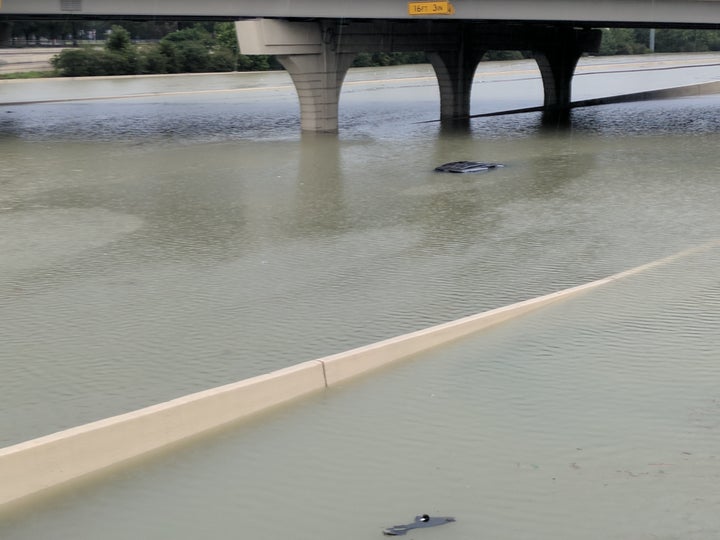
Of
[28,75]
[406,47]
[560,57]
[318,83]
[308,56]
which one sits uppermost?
[406,47]

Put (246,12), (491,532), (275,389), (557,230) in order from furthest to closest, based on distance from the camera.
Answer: (246,12) < (557,230) < (275,389) < (491,532)

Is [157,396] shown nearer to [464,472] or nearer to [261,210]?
[464,472]

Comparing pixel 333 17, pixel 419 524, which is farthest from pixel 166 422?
pixel 333 17

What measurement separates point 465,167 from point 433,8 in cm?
1003

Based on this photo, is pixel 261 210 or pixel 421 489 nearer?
pixel 421 489

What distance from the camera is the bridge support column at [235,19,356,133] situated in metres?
43.2

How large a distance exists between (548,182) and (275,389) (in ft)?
70.6

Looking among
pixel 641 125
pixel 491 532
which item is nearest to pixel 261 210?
pixel 491 532

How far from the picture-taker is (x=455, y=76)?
190 feet

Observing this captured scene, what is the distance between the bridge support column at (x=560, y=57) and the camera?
64562mm

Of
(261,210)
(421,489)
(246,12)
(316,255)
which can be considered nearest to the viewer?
(421,489)

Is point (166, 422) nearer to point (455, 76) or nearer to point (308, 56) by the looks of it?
point (308, 56)

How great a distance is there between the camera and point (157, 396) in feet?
44.3

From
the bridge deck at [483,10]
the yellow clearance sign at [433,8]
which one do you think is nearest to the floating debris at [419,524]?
the yellow clearance sign at [433,8]
